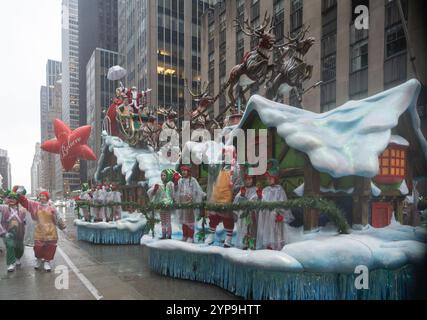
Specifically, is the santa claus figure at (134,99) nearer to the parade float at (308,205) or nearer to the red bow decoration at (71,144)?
the red bow decoration at (71,144)

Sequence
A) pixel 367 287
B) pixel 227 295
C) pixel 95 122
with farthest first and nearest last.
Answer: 1. pixel 95 122
2. pixel 227 295
3. pixel 367 287

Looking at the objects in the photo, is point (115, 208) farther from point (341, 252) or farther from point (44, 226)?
point (341, 252)

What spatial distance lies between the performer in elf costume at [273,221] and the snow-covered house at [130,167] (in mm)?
→ 7104

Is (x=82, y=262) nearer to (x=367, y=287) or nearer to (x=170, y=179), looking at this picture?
(x=170, y=179)

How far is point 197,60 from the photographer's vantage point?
51906mm

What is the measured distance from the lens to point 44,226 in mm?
8883

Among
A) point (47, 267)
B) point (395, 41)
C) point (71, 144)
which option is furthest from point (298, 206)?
point (395, 41)

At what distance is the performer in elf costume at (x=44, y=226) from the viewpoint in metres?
8.89

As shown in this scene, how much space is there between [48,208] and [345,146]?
749 cm

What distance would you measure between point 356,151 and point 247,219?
7.57ft

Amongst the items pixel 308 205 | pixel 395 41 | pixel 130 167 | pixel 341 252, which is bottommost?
pixel 341 252

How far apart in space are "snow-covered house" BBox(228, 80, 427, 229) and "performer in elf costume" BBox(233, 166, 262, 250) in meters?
0.80

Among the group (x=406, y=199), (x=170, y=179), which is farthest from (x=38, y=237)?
(x=406, y=199)

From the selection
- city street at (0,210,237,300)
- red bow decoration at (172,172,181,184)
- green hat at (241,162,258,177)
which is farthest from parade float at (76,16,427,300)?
city street at (0,210,237,300)
